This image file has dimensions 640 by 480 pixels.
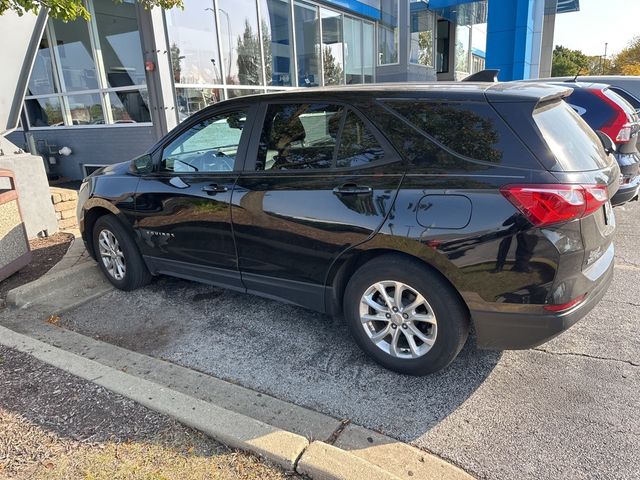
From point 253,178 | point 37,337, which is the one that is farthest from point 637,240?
point 37,337

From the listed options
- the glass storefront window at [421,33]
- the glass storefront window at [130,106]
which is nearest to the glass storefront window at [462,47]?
the glass storefront window at [421,33]

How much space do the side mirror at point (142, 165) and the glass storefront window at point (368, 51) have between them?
1252 centimetres

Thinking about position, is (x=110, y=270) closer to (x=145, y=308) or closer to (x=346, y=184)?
(x=145, y=308)

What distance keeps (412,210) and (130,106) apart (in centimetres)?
808

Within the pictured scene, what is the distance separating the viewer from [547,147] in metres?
2.53

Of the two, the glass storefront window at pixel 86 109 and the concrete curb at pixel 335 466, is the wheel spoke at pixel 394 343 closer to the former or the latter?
the concrete curb at pixel 335 466

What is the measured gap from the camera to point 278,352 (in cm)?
342

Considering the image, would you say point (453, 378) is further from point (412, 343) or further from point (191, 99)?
point (191, 99)

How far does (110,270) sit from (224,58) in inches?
263

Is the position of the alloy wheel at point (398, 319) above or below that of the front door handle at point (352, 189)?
below

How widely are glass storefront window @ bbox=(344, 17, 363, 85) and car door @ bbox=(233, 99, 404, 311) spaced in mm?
11814

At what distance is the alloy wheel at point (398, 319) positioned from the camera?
2.84 m

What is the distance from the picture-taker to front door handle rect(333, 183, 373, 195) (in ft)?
9.49

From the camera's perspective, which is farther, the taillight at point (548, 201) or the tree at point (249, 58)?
the tree at point (249, 58)
